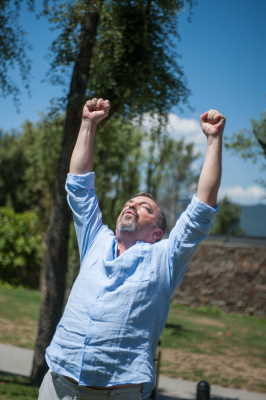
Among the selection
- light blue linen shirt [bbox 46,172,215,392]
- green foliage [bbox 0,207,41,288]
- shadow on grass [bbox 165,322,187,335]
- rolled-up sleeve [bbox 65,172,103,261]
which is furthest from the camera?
green foliage [bbox 0,207,41,288]

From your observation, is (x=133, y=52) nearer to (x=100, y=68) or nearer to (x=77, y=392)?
(x=100, y=68)

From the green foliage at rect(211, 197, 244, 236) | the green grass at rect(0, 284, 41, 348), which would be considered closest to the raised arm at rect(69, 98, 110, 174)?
the green grass at rect(0, 284, 41, 348)

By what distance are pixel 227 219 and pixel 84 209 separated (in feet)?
194

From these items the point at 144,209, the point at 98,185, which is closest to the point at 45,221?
the point at 98,185

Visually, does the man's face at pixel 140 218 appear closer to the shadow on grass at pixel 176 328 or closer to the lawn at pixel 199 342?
the lawn at pixel 199 342

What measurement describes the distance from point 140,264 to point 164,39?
Answer: 615 cm

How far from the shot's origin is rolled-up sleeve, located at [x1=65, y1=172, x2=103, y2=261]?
284cm

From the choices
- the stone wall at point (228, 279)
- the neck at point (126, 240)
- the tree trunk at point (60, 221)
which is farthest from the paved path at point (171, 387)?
the stone wall at point (228, 279)

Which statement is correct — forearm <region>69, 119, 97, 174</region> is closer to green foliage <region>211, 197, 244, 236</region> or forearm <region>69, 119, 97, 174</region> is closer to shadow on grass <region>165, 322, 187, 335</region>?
shadow on grass <region>165, 322, 187, 335</region>

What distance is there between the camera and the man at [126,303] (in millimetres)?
2361

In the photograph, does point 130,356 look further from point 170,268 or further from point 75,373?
point 170,268

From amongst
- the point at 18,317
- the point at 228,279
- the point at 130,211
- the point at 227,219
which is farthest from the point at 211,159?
the point at 227,219

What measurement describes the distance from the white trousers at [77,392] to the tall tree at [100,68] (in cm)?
536

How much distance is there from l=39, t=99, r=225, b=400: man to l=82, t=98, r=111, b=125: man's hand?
1.98 feet
